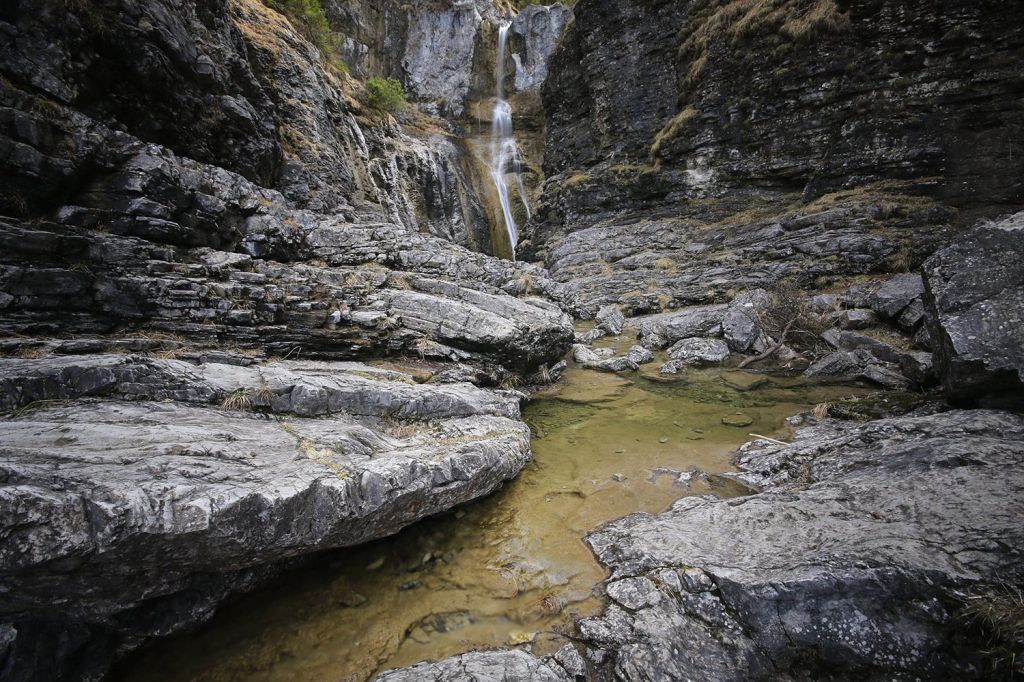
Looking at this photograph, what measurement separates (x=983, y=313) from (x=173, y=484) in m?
10.1

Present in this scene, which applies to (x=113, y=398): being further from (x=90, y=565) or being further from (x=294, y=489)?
(x=294, y=489)

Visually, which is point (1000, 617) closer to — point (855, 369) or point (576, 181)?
point (855, 369)

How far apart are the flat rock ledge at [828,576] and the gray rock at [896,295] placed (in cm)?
785

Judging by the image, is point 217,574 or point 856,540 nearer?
point 856,540

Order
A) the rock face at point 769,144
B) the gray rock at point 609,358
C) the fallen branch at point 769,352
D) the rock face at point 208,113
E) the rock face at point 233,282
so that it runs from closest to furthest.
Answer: the rock face at point 233,282, the rock face at point 208,113, the fallen branch at point 769,352, the gray rock at point 609,358, the rock face at point 769,144

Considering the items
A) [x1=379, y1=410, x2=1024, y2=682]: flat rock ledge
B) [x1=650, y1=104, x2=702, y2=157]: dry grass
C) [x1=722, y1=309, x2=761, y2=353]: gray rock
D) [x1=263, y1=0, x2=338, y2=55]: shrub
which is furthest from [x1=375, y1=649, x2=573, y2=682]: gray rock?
[x1=263, y1=0, x2=338, y2=55]: shrub

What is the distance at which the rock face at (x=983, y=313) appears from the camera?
5.00 meters

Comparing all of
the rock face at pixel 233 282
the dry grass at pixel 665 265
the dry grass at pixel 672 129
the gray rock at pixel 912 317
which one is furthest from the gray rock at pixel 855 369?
the dry grass at pixel 672 129

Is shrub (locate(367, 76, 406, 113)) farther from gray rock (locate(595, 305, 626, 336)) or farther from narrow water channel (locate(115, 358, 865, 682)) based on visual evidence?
narrow water channel (locate(115, 358, 865, 682))

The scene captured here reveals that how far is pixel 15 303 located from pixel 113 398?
140 inches

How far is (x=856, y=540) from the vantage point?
3480 mm

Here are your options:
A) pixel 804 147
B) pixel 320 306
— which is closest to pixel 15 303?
pixel 320 306

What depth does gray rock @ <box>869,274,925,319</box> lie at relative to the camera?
1062 cm

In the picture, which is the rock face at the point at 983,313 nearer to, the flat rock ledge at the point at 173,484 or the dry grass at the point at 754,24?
the flat rock ledge at the point at 173,484
